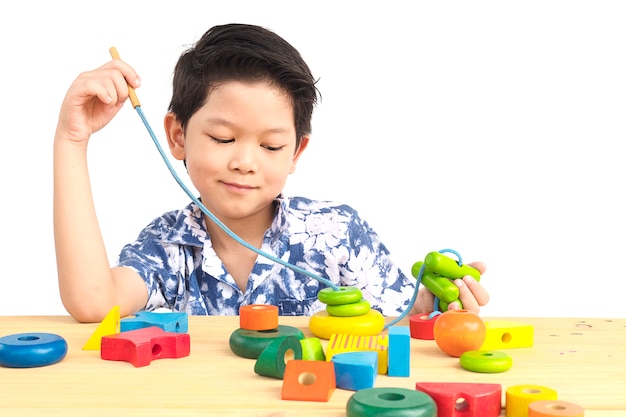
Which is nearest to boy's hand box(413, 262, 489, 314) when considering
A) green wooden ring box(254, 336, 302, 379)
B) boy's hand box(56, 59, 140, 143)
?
green wooden ring box(254, 336, 302, 379)

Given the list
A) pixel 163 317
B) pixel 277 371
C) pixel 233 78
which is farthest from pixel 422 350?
pixel 233 78

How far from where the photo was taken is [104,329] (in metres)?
0.93

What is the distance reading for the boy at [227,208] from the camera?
1175mm

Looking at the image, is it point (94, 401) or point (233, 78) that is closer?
point (94, 401)

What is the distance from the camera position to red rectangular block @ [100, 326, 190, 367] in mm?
834

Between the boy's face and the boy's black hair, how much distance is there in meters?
0.03

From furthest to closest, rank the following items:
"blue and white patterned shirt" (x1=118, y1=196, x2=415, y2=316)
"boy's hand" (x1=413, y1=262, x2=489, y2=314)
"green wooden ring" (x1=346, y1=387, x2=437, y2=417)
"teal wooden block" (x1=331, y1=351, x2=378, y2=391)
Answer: "blue and white patterned shirt" (x1=118, y1=196, x2=415, y2=316)
"boy's hand" (x1=413, y1=262, x2=489, y2=314)
"teal wooden block" (x1=331, y1=351, x2=378, y2=391)
"green wooden ring" (x1=346, y1=387, x2=437, y2=417)

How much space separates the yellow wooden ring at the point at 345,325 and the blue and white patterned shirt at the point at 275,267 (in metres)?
0.44

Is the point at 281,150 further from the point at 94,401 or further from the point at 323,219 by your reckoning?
the point at 94,401

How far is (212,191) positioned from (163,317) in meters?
0.44

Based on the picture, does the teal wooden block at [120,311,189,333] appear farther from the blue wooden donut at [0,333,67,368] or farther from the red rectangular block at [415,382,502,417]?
the red rectangular block at [415,382,502,417]

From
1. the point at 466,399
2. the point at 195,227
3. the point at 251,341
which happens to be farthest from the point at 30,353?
the point at 195,227

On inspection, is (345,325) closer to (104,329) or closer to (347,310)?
(347,310)

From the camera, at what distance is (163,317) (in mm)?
973
